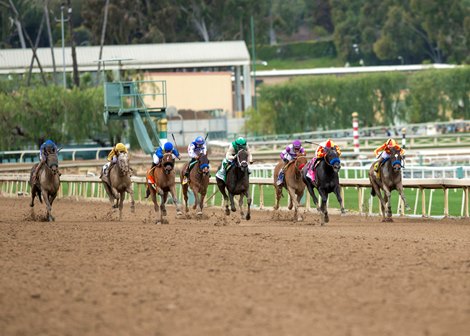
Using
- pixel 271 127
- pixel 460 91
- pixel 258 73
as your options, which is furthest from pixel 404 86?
pixel 258 73

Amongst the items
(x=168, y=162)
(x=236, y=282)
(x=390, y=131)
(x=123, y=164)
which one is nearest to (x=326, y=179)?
(x=168, y=162)

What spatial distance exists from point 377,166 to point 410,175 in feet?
22.3

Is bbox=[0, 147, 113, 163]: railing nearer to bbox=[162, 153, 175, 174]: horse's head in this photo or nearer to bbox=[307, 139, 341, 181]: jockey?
bbox=[162, 153, 175, 174]: horse's head

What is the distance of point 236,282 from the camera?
1026cm

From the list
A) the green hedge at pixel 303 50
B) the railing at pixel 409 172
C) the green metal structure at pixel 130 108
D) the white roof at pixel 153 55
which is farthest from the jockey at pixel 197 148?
the green hedge at pixel 303 50

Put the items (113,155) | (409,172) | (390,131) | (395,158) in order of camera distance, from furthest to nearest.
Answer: (390,131)
(409,172)
(113,155)
(395,158)

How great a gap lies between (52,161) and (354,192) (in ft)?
38.1

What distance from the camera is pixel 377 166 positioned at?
65.2 ft

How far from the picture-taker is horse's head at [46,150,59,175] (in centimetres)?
2000

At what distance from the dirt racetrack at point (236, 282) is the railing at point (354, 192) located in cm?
344

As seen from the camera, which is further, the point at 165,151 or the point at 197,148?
the point at 197,148

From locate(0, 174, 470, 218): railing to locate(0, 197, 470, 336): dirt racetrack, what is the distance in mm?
3442

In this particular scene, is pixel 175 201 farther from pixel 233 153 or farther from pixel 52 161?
pixel 52 161

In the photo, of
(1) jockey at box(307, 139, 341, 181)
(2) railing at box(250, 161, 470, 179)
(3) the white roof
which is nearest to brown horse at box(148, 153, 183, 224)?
(1) jockey at box(307, 139, 341, 181)
